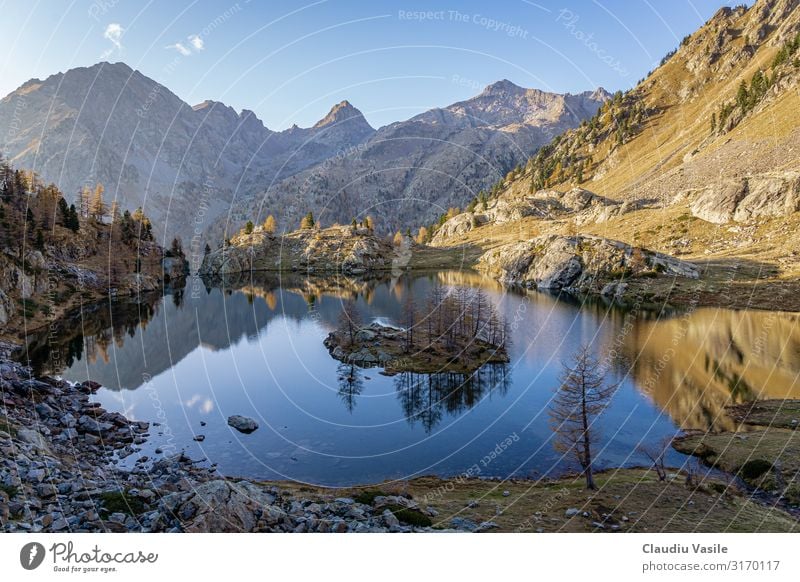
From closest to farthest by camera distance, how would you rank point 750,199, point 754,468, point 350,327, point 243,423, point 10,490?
point 10,490 < point 754,468 < point 243,423 < point 350,327 < point 750,199

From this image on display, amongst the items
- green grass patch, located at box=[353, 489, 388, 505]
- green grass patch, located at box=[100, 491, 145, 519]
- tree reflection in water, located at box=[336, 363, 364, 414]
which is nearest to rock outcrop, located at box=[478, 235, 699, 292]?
tree reflection in water, located at box=[336, 363, 364, 414]

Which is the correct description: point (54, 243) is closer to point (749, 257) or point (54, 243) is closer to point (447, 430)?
point (447, 430)

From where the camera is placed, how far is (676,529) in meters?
22.1

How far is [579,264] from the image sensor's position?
136 metres

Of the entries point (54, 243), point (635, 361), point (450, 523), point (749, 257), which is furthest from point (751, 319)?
point (54, 243)

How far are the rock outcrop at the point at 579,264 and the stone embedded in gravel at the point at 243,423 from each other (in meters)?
109

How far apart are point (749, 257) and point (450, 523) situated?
135 m

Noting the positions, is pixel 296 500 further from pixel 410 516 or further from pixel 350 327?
pixel 350 327

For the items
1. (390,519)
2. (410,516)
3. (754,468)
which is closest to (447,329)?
(754,468)

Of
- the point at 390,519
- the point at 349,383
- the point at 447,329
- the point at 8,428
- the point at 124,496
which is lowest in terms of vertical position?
the point at 349,383

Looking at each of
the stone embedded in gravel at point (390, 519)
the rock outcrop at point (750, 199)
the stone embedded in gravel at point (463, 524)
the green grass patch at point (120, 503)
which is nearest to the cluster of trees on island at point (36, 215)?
the green grass patch at point (120, 503)

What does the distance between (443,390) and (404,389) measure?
195 inches

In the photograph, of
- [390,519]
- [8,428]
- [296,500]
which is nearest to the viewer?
[390,519]
